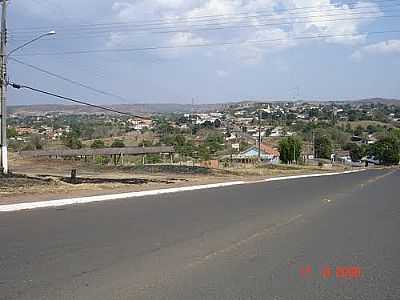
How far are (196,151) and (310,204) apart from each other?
74.0 m

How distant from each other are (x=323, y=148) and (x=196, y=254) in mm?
140207

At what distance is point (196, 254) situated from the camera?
1031 centimetres

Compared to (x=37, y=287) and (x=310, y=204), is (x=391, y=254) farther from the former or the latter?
(x=310, y=204)

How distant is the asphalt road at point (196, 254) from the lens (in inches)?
297

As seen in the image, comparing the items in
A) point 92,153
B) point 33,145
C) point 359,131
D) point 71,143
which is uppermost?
point 359,131

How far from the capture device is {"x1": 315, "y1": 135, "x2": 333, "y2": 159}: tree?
14738cm

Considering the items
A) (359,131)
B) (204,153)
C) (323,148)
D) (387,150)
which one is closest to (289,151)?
(204,153)

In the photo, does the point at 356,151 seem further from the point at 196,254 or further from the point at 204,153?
the point at 196,254

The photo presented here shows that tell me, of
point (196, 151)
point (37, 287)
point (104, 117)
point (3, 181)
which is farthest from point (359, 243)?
point (104, 117)

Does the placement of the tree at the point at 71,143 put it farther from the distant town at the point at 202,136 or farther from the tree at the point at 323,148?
the tree at the point at 323,148

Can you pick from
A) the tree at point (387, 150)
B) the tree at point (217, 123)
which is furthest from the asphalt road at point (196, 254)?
the tree at point (217, 123)

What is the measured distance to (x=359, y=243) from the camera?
11.9 meters
